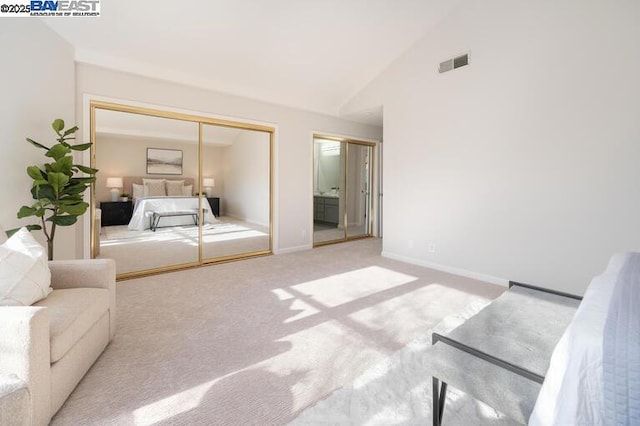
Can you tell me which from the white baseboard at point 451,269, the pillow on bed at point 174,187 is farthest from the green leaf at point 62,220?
the white baseboard at point 451,269

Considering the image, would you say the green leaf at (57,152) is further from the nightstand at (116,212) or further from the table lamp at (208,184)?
the table lamp at (208,184)

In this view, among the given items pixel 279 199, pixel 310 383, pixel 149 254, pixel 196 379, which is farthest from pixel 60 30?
pixel 310 383

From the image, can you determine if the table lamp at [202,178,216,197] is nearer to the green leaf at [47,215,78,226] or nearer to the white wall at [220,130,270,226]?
the white wall at [220,130,270,226]

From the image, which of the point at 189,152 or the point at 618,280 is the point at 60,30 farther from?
the point at 618,280

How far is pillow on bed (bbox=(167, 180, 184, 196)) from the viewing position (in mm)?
4268

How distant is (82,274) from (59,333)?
70cm

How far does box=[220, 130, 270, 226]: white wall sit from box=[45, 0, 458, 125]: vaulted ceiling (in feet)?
2.34

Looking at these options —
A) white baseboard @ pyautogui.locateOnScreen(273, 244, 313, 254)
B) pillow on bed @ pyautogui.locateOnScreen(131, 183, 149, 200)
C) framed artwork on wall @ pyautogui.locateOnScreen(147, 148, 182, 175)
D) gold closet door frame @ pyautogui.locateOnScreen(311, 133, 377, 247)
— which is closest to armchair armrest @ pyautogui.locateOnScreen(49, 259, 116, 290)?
pillow on bed @ pyautogui.locateOnScreen(131, 183, 149, 200)

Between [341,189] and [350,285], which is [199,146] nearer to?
[350,285]

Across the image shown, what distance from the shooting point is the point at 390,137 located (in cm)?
489

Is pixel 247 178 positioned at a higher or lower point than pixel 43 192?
higher

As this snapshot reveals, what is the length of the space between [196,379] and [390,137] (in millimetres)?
4224

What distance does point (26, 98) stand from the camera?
2783 millimetres

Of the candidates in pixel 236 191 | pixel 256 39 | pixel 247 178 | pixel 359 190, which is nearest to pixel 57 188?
pixel 236 191
